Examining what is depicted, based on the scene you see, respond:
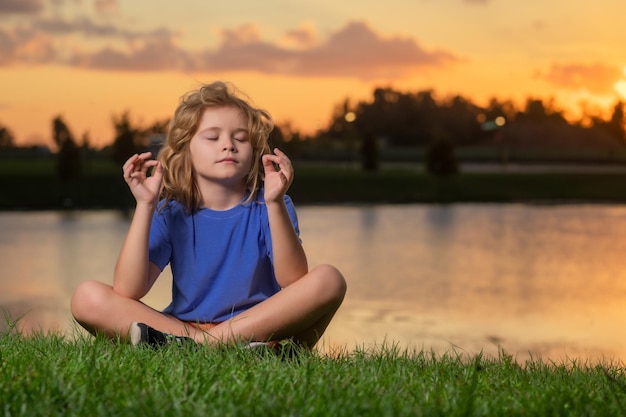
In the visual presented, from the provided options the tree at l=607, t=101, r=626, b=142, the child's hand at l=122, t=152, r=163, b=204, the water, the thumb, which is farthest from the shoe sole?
the tree at l=607, t=101, r=626, b=142

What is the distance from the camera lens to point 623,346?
6895 mm

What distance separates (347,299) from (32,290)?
305 centimetres

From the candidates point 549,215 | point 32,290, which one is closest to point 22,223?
point 32,290

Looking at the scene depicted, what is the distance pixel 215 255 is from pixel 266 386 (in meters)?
1.32

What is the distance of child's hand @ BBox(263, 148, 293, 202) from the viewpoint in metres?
4.31

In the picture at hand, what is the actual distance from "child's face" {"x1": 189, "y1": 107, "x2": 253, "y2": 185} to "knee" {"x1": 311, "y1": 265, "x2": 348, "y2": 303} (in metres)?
0.61

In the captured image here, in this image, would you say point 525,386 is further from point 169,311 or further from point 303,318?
point 169,311

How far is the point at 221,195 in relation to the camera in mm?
4824

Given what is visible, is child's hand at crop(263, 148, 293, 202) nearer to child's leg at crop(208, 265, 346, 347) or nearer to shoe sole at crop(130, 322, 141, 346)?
child's leg at crop(208, 265, 346, 347)

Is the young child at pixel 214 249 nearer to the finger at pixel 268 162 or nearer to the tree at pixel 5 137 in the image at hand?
the finger at pixel 268 162

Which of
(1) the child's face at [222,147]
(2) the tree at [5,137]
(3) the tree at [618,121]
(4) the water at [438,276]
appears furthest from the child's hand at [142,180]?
→ (3) the tree at [618,121]

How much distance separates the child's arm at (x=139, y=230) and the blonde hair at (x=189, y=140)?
0.28 meters

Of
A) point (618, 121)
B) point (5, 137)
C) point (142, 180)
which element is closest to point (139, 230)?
point (142, 180)

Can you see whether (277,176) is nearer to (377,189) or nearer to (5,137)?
(377,189)
